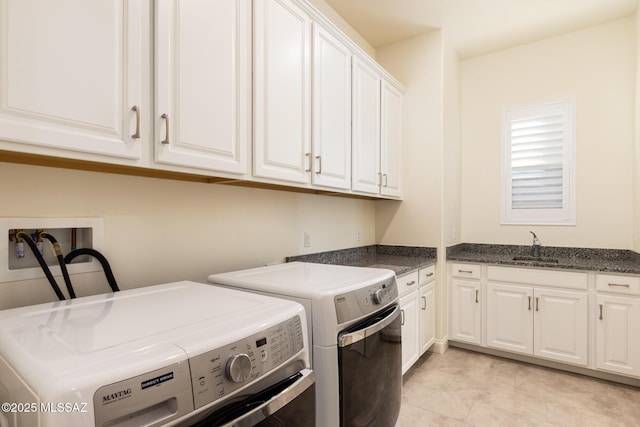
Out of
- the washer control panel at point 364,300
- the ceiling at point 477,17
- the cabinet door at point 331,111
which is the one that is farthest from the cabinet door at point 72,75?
the ceiling at point 477,17

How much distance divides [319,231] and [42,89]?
1836 millimetres

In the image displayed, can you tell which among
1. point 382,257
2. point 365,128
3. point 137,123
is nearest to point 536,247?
point 382,257

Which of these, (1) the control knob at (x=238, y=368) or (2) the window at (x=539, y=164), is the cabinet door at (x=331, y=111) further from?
(2) the window at (x=539, y=164)

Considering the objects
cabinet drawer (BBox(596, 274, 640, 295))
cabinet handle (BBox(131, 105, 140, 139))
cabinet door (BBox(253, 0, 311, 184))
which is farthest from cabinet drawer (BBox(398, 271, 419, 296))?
cabinet handle (BBox(131, 105, 140, 139))

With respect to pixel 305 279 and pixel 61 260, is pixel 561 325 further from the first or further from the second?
pixel 61 260

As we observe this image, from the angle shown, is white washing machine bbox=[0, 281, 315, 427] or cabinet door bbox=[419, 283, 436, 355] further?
cabinet door bbox=[419, 283, 436, 355]

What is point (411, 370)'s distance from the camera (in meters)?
2.70

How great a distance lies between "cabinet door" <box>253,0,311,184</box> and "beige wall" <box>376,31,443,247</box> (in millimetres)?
1554

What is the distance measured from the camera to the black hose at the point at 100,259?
3.98 feet

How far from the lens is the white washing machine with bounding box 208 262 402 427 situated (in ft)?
3.91

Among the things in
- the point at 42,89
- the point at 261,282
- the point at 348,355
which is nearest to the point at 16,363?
the point at 42,89

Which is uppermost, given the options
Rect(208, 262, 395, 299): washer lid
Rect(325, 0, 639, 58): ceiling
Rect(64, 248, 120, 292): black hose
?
Rect(325, 0, 639, 58): ceiling

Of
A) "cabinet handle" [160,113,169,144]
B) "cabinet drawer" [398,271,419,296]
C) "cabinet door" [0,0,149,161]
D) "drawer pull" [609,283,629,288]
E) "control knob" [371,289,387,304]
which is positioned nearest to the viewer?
"cabinet door" [0,0,149,161]

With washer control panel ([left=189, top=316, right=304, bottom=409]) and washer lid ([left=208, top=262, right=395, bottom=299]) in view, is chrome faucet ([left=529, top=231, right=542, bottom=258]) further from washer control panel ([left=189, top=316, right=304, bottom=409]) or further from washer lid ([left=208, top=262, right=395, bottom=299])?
washer control panel ([left=189, top=316, right=304, bottom=409])
